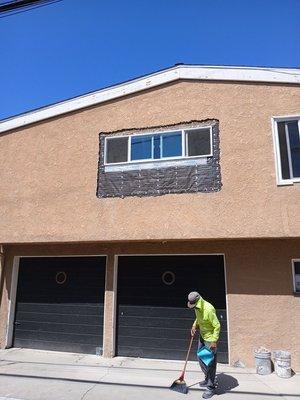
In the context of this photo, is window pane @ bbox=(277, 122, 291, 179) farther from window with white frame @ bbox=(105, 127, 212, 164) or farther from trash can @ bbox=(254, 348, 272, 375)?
trash can @ bbox=(254, 348, 272, 375)

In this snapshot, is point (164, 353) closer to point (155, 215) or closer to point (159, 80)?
point (155, 215)

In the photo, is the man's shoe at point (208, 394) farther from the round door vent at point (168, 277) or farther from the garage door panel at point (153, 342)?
the round door vent at point (168, 277)

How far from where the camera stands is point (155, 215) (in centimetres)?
920

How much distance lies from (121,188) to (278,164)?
3.66 metres

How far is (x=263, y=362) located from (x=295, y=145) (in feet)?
15.1

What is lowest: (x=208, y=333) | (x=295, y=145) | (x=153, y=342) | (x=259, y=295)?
(x=153, y=342)

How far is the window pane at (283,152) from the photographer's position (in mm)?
8633

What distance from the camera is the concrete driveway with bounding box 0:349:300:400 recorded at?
6.77m

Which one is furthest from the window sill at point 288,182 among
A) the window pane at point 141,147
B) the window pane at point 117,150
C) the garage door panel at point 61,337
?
the garage door panel at point 61,337

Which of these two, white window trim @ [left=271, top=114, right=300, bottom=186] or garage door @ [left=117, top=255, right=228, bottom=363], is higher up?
white window trim @ [left=271, top=114, right=300, bottom=186]

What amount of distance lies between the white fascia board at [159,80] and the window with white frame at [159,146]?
4.01 feet

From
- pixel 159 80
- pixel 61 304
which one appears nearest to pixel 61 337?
pixel 61 304

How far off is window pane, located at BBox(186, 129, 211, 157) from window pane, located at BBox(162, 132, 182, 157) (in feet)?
0.71

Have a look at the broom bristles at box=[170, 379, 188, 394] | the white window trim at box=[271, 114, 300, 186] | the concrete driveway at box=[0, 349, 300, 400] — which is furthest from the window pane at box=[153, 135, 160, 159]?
the broom bristles at box=[170, 379, 188, 394]
